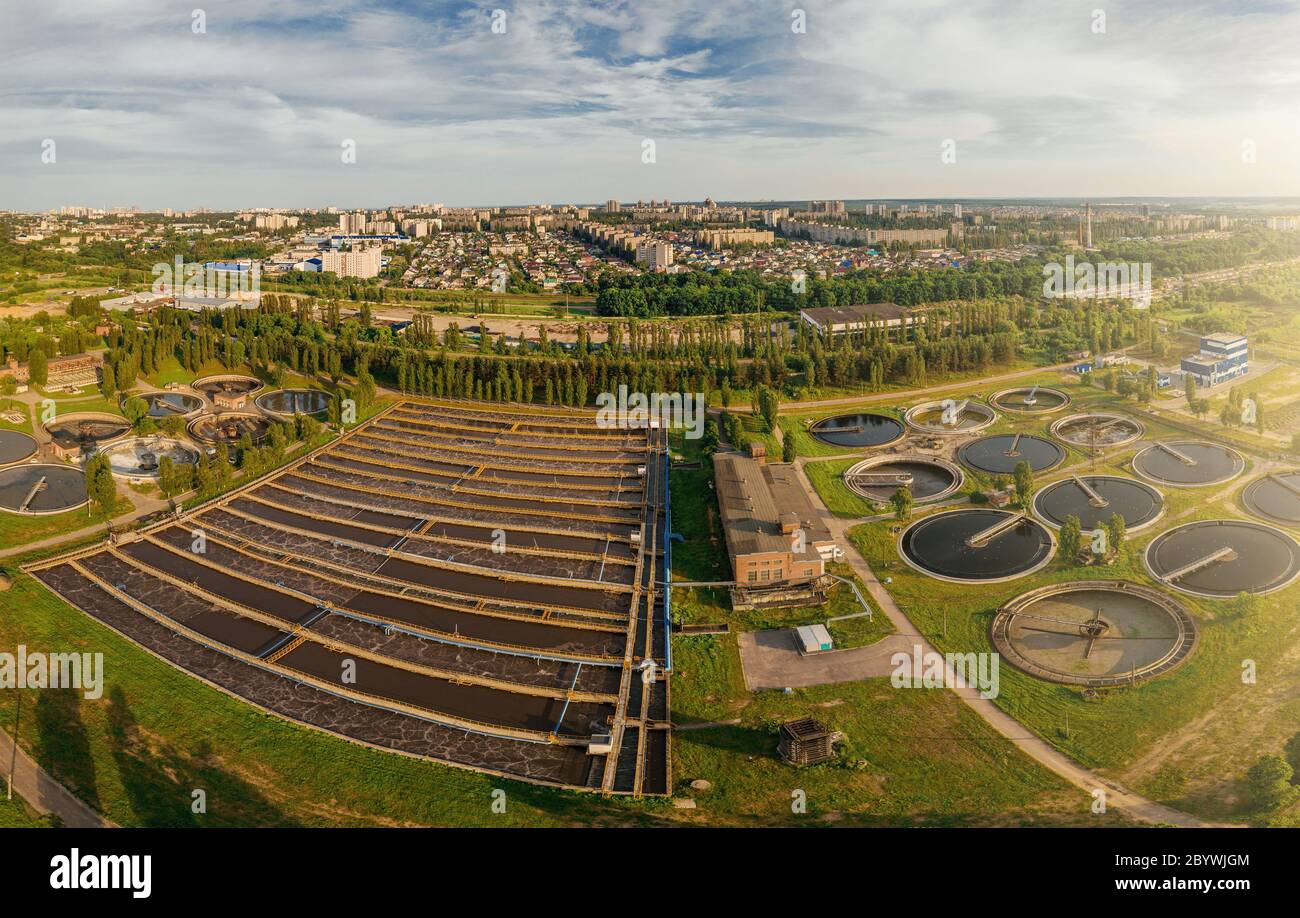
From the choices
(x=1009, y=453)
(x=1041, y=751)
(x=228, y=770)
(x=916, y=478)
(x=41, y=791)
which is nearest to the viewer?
(x=41, y=791)

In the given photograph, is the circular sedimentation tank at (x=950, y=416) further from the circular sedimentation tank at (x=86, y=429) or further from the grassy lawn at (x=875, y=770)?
the circular sedimentation tank at (x=86, y=429)

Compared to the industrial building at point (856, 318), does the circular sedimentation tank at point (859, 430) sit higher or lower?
lower

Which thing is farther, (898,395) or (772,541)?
(898,395)

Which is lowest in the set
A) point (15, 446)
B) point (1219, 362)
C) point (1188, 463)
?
point (1188, 463)

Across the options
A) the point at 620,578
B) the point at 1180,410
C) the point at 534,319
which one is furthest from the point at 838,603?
the point at 534,319

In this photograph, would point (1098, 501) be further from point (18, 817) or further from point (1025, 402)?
point (18, 817)

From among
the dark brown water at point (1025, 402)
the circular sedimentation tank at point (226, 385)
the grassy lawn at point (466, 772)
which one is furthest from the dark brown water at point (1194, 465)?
the circular sedimentation tank at point (226, 385)

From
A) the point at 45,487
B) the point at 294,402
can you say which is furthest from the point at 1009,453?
the point at 45,487
